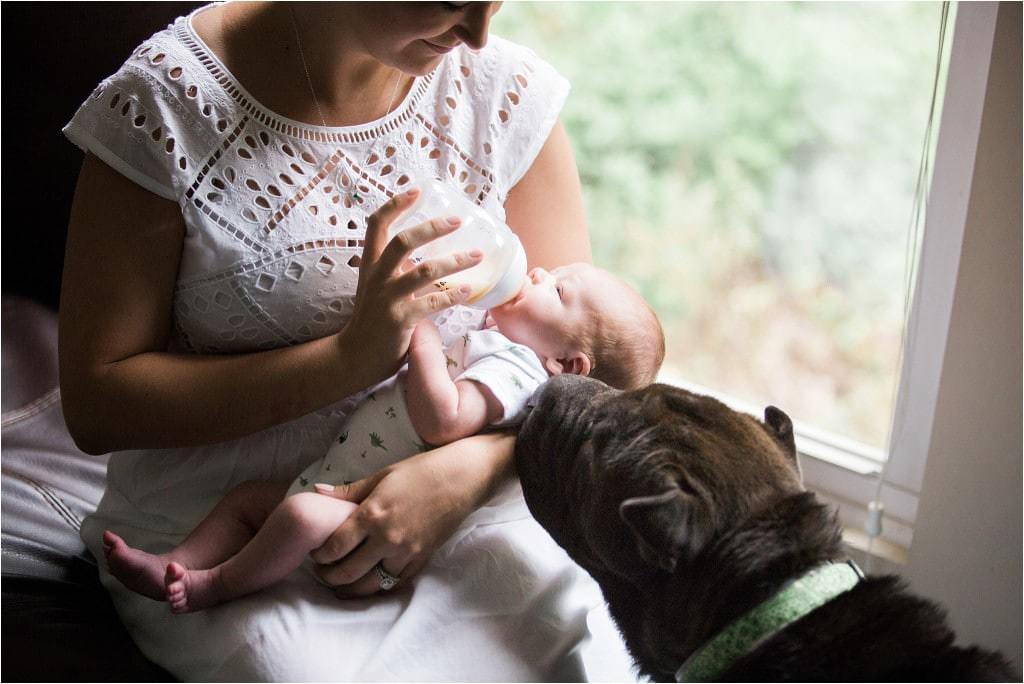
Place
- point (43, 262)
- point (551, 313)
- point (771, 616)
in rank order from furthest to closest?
1. point (43, 262)
2. point (551, 313)
3. point (771, 616)

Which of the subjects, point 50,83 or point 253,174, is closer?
point 253,174

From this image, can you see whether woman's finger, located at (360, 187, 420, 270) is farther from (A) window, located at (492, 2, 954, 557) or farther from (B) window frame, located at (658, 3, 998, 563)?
(A) window, located at (492, 2, 954, 557)

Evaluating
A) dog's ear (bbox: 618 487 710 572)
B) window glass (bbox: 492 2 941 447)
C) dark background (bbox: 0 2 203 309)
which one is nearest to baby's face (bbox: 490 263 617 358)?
dog's ear (bbox: 618 487 710 572)

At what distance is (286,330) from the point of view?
1.40 metres

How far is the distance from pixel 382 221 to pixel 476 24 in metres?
0.27

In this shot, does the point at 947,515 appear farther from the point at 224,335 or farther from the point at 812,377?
the point at 224,335

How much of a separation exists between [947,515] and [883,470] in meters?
0.22

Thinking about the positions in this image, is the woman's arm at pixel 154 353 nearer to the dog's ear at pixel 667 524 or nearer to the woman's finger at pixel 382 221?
the woman's finger at pixel 382 221

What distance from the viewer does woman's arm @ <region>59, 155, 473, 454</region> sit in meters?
1.28

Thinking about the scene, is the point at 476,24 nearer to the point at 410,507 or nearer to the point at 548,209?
the point at 548,209

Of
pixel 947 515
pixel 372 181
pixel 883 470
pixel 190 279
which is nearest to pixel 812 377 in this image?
pixel 883 470

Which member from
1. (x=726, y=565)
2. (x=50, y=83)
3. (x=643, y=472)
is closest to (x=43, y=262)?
(x=50, y=83)

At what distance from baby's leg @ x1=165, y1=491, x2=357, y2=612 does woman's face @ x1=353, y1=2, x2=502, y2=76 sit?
56cm

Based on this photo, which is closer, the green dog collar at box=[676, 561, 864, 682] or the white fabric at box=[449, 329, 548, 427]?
the green dog collar at box=[676, 561, 864, 682]
